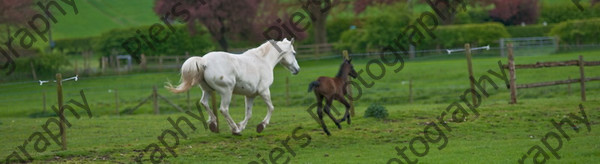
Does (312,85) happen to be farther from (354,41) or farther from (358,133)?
(354,41)

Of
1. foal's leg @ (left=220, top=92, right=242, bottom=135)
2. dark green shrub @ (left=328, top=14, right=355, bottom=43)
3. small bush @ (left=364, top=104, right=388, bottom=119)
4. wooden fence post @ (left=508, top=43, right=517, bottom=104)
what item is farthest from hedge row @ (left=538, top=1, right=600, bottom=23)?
foal's leg @ (left=220, top=92, right=242, bottom=135)

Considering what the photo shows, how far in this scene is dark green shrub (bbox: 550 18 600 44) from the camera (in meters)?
32.3

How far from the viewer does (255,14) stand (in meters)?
41.4

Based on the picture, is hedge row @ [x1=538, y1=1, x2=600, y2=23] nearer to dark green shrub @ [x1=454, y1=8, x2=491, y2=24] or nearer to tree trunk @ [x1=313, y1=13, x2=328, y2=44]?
dark green shrub @ [x1=454, y1=8, x2=491, y2=24]

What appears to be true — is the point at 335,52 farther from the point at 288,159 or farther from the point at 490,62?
the point at 288,159

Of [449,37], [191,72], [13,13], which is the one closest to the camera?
[191,72]

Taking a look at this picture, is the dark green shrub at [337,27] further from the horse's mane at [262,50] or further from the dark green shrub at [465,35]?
the horse's mane at [262,50]

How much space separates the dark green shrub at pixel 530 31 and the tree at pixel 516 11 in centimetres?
549

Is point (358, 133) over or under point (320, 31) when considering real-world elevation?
under

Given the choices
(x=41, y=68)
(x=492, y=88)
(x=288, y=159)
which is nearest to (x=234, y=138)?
(x=288, y=159)

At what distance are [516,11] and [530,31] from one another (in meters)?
7.03

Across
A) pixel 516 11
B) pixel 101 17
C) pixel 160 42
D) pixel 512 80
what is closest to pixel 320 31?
pixel 160 42

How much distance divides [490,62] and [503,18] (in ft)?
58.0

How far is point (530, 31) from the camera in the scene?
128 feet
